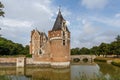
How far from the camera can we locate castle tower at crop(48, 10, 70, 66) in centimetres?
3114

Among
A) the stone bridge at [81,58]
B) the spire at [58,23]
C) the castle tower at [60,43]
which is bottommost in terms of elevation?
the stone bridge at [81,58]

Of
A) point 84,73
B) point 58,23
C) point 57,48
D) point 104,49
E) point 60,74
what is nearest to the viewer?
point 84,73

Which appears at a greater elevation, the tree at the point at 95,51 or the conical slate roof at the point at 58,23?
the conical slate roof at the point at 58,23

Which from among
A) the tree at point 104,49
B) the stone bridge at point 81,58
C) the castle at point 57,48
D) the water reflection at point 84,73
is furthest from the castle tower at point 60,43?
the tree at point 104,49

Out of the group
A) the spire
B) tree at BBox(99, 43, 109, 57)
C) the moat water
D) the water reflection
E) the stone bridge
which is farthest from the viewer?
tree at BBox(99, 43, 109, 57)

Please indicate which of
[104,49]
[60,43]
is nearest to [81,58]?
[104,49]

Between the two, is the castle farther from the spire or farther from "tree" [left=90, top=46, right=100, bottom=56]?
"tree" [left=90, top=46, right=100, bottom=56]

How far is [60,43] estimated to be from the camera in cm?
3127

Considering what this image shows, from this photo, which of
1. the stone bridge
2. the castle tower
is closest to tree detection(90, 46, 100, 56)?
the stone bridge

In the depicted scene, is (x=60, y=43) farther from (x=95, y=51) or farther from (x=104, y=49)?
(x=95, y=51)

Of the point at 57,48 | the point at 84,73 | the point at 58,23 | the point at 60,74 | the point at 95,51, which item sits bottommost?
the point at 60,74

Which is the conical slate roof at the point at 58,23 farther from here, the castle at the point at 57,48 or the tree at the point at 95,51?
the tree at the point at 95,51

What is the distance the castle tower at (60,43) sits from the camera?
3114 cm

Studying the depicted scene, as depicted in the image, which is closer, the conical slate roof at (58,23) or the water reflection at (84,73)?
the water reflection at (84,73)
